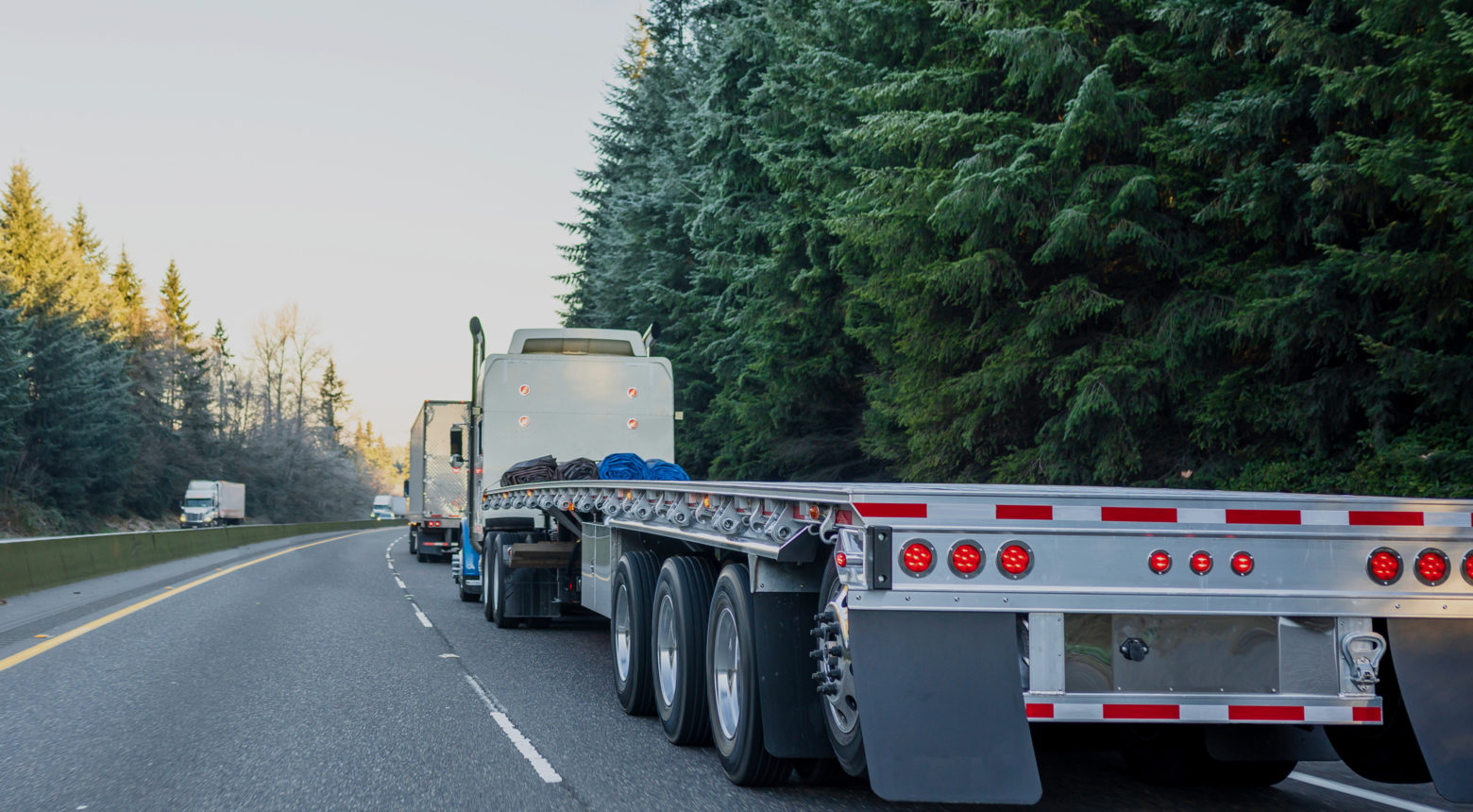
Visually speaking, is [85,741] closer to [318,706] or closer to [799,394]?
[318,706]

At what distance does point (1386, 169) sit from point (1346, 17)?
3.07 m

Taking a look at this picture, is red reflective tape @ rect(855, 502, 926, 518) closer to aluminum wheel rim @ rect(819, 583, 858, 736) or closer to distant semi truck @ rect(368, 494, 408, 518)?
aluminum wheel rim @ rect(819, 583, 858, 736)

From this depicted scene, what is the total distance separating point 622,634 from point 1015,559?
14.6 ft

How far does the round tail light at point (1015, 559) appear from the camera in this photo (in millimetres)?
4754

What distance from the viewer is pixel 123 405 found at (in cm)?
6116

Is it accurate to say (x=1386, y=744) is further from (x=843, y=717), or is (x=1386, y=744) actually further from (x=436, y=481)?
(x=436, y=481)

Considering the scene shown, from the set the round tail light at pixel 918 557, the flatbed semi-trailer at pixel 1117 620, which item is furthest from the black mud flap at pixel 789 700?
the round tail light at pixel 918 557

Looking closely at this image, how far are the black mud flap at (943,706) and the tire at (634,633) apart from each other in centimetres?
341

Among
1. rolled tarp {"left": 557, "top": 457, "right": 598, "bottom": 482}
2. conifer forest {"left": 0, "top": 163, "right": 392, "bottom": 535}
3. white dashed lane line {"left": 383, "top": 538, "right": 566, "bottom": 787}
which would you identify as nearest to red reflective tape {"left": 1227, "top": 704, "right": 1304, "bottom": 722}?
white dashed lane line {"left": 383, "top": 538, "right": 566, "bottom": 787}

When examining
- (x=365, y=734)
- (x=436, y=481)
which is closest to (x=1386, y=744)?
(x=365, y=734)

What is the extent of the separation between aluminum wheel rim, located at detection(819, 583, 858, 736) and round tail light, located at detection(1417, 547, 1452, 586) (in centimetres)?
235

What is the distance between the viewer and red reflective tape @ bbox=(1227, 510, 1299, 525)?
4887 millimetres

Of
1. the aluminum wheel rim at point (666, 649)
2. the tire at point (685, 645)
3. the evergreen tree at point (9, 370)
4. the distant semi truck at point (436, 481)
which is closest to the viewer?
the tire at point (685, 645)

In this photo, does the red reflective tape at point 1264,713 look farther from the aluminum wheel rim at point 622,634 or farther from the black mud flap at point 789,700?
the aluminum wheel rim at point 622,634
